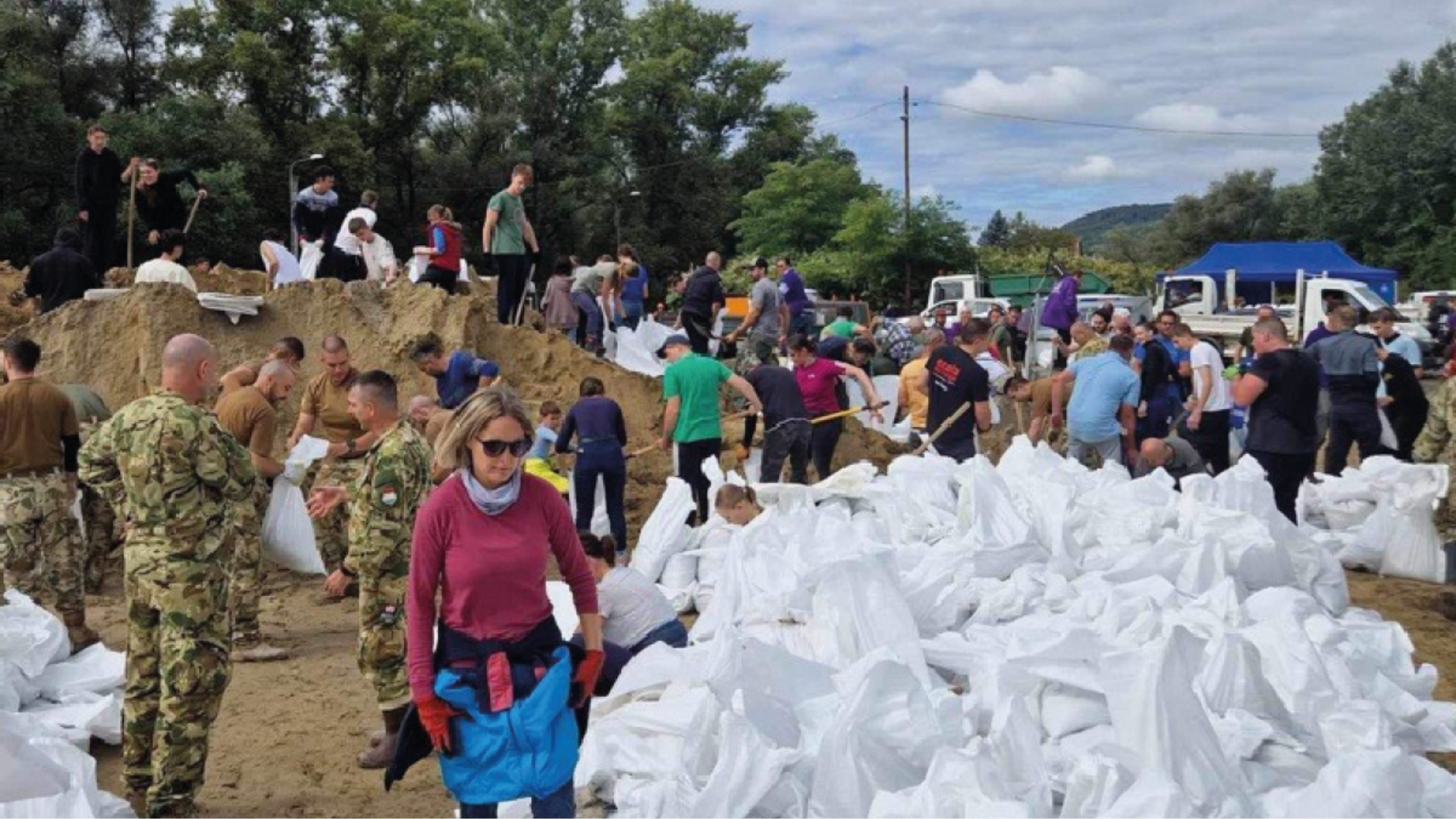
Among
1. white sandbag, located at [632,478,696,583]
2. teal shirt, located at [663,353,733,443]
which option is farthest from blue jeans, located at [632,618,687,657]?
teal shirt, located at [663,353,733,443]

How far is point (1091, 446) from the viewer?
8828 millimetres

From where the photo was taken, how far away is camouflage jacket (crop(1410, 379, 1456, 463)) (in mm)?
8320

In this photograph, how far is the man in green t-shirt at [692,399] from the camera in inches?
337

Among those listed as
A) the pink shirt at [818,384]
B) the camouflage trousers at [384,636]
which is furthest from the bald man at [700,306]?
the camouflage trousers at [384,636]

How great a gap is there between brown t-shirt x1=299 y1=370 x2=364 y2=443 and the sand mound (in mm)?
2838

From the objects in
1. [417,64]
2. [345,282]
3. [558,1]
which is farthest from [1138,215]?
[345,282]

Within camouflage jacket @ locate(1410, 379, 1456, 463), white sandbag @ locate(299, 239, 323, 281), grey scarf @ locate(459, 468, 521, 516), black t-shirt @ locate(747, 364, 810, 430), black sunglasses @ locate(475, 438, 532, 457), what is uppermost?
white sandbag @ locate(299, 239, 323, 281)

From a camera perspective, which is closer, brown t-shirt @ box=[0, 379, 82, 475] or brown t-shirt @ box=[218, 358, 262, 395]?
brown t-shirt @ box=[0, 379, 82, 475]

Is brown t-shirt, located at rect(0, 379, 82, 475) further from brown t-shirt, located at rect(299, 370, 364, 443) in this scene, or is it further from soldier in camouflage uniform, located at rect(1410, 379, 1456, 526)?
soldier in camouflage uniform, located at rect(1410, 379, 1456, 526)

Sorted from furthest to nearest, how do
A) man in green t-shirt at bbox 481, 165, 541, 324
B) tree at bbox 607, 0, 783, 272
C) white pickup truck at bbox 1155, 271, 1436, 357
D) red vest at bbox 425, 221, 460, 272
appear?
tree at bbox 607, 0, 783, 272 → white pickup truck at bbox 1155, 271, 1436, 357 → red vest at bbox 425, 221, 460, 272 → man in green t-shirt at bbox 481, 165, 541, 324

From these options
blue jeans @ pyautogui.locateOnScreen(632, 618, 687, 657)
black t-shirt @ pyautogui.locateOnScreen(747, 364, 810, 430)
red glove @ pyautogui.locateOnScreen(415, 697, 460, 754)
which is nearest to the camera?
red glove @ pyautogui.locateOnScreen(415, 697, 460, 754)

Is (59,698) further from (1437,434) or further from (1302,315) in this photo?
(1302,315)

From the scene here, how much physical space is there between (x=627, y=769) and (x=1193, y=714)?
68.9 inches

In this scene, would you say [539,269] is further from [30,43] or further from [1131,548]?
[1131,548]
